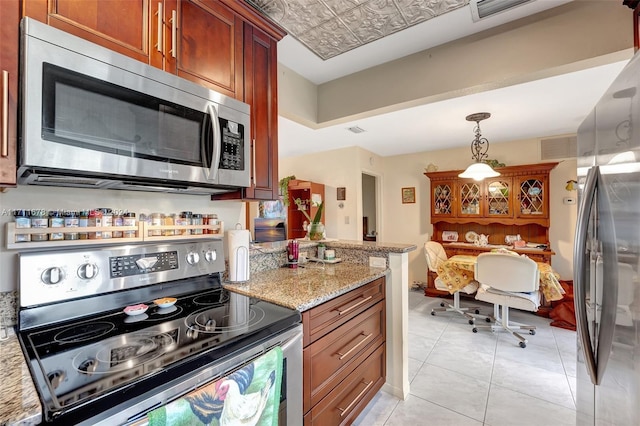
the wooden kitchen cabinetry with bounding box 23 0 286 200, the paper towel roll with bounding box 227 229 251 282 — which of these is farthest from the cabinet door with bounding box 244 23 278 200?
the paper towel roll with bounding box 227 229 251 282

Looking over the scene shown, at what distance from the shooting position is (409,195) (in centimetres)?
495

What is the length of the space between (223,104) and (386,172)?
4265mm

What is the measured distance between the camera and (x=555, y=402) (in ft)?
6.28

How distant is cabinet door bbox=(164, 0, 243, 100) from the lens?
114cm

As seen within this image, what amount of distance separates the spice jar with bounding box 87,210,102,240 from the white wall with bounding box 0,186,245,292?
0.06 meters

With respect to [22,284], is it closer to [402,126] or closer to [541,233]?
[402,126]

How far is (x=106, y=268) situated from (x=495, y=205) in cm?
459

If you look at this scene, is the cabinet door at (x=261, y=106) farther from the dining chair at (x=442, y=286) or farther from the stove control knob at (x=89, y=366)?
the dining chair at (x=442, y=286)

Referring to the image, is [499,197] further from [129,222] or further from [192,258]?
[129,222]

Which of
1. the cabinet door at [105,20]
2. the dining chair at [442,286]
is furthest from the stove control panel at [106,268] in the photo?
the dining chair at [442,286]

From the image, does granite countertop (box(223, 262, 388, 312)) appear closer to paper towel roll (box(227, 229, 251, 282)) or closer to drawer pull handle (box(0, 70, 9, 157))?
paper towel roll (box(227, 229, 251, 282))

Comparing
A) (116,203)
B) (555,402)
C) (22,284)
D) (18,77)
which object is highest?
(18,77)

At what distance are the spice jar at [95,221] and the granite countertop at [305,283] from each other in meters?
0.63

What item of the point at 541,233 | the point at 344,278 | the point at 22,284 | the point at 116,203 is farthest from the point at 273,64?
the point at 541,233
